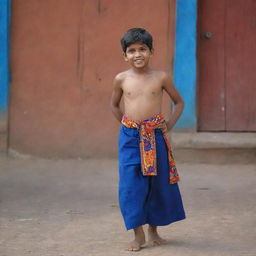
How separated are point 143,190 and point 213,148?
2.83m

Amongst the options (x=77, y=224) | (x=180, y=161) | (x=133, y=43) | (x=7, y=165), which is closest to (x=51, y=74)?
(x=7, y=165)

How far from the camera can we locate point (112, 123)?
7.41m

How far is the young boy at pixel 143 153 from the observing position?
4.50 meters

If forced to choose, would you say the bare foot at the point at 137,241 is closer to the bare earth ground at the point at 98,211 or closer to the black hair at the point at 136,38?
the bare earth ground at the point at 98,211

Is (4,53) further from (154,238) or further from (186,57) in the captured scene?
(154,238)

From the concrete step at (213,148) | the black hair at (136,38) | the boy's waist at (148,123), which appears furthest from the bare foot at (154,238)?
the concrete step at (213,148)

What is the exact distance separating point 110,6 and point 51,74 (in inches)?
34.1

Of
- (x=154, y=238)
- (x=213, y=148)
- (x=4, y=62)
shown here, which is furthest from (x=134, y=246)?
(x=4, y=62)

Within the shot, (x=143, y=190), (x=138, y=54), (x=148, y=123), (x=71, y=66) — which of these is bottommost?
(x=143, y=190)

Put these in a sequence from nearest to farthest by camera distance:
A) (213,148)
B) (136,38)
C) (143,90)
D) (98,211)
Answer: (136,38), (143,90), (98,211), (213,148)

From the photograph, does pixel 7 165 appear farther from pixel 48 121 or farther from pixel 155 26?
pixel 155 26

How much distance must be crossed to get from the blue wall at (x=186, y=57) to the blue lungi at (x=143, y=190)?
2721 mm

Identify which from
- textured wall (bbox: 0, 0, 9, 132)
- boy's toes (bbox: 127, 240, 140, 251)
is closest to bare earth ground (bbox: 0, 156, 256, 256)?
boy's toes (bbox: 127, 240, 140, 251)

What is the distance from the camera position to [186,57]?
7242mm
